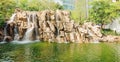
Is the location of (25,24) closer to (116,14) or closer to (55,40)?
(55,40)

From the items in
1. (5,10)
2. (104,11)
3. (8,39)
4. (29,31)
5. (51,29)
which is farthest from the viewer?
(104,11)

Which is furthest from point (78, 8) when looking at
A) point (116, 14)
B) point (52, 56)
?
point (52, 56)

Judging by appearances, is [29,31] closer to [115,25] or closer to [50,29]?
[50,29]

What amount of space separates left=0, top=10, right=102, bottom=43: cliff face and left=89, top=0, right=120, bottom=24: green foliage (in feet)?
46.7

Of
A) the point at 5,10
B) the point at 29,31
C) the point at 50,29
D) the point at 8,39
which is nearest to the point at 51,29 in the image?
the point at 50,29

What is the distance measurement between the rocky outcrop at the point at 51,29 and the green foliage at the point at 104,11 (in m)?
14.2

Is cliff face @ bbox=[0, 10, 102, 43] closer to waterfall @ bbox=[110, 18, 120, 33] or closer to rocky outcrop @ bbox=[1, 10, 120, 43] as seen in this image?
rocky outcrop @ bbox=[1, 10, 120, 43]

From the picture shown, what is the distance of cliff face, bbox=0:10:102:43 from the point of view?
58938 mm

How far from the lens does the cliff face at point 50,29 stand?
58.9 meters

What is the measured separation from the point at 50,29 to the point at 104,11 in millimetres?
22845

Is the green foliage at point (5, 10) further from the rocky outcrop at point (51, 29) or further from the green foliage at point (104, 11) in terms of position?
the green foliage at point (104, 11)

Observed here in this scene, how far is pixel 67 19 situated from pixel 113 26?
27.1 meters

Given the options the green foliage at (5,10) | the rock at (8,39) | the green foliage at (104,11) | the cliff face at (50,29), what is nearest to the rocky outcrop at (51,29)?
the cliff face at (50,29)

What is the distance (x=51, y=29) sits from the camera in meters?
59.7
